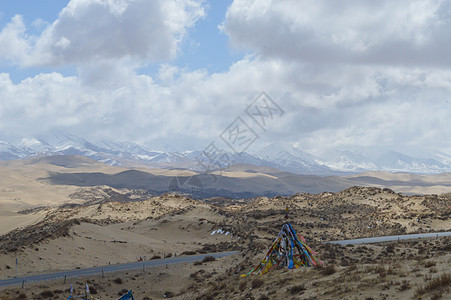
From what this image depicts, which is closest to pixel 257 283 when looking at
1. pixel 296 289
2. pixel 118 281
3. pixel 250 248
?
pixel 296 289

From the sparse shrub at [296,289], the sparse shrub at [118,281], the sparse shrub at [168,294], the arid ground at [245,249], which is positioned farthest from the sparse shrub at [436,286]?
the sparse shrub at [118,281]

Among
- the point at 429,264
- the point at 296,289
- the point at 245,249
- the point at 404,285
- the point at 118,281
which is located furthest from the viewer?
the point at 245,249

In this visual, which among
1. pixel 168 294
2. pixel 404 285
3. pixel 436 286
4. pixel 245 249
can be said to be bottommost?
pixel 168 294

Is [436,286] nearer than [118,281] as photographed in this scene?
Yes

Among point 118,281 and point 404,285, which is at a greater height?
point 404,285

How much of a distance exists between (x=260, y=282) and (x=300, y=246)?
4274 millimetres

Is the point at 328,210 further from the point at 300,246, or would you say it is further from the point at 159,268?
the point at 300,246

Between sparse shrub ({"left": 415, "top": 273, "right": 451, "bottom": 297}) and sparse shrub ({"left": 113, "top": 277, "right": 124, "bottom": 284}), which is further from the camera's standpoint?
sparse shrub ({"left": 113, "top": 277, "right": 124, "bottom": 284})

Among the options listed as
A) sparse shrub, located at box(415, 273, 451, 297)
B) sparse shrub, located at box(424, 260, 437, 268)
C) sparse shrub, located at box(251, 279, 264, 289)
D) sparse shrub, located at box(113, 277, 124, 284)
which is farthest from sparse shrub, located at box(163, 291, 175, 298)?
sparse shrub, located at box(415, 273, 451, 297)

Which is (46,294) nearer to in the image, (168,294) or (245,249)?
(168,294)

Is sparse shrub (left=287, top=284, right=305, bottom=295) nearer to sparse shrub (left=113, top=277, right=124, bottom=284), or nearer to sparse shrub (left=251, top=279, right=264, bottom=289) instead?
sparse shrub (left=251, top=279, right=264, bottom=289)

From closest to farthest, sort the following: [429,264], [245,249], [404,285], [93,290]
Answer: [404,285], [429,264], [93,290], [245,249]

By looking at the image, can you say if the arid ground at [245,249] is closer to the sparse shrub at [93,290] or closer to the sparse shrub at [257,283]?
the sparse shrub at [257,283]

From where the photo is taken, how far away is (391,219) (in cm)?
6619
